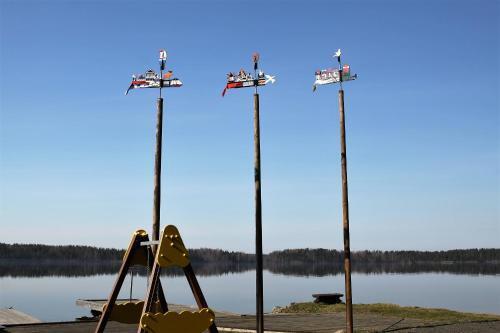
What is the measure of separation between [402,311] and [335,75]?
12.5 metres

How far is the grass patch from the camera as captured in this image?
2597 cm

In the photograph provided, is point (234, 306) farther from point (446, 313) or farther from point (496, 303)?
point (446, 313)

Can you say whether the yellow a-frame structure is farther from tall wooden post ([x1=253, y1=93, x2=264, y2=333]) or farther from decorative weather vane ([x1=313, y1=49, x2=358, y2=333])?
decorative weather vane ([x1=313, y1=49, x2=358, y2=333])

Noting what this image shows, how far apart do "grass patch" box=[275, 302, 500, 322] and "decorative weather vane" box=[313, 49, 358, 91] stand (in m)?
10.8

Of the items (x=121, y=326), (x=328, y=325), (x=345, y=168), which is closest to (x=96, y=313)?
(x=121, y=326)

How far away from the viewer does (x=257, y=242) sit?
1903 centimetres

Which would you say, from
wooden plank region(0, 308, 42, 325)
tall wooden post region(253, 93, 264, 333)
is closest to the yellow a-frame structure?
tall wooden post region(253, 93, 264, 333)

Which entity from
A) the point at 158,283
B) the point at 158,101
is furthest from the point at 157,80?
the point at 158,283

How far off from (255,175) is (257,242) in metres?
1.94

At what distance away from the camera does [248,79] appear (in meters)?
20.0

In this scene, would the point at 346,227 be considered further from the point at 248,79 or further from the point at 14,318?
the point at 14,318

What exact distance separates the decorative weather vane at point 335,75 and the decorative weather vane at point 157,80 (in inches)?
169

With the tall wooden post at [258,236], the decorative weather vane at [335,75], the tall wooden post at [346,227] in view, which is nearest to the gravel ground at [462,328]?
the tall wooden post at [346,227]

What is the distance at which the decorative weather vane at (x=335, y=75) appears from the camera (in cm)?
1962
